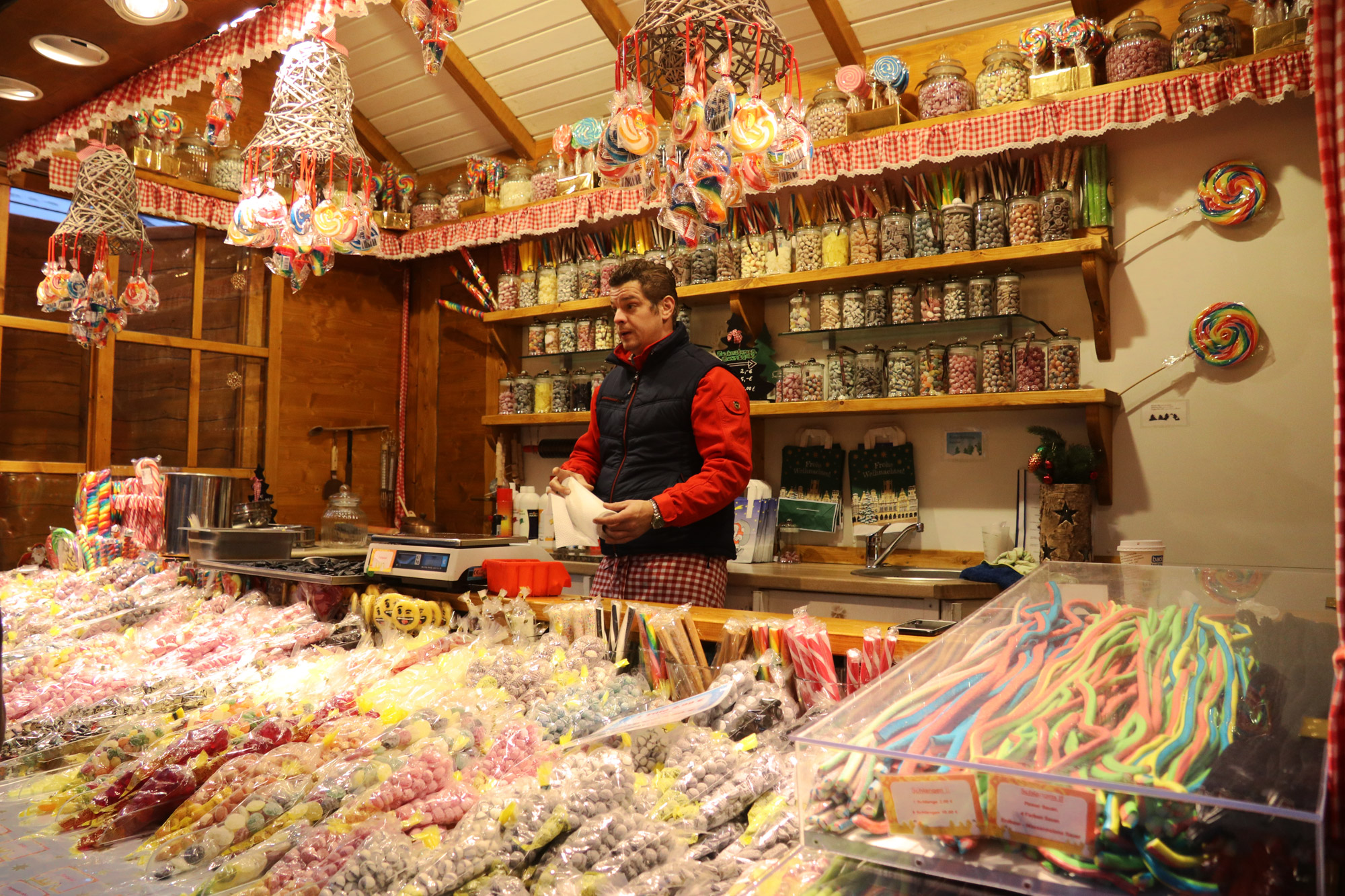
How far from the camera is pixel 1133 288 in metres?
3.49

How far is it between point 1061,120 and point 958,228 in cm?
51

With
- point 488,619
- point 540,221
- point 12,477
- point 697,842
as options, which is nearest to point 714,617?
point 488,619

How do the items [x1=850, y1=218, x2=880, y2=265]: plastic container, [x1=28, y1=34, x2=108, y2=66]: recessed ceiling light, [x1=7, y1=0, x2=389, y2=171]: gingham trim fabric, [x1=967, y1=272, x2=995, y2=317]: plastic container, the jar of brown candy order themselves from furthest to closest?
[x1=850, y1=218, x2=880, y2=265]: plastic container → [x1=967, y1=272, x2=995, y2=317]: plastic container → the jar of brown candy → [x1=7, y1=0, x2=389, y2=171]: gingham trim fabric → [x1=28, y1=34, x2=108, y2=66]: recessed ceiling light

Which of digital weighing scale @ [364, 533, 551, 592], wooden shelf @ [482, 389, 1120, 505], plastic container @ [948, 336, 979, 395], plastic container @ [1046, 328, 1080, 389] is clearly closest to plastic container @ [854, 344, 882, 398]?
wooden shelf @ [482, 389, 1120, 505]

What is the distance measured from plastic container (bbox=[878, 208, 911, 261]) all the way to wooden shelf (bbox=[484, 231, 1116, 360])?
4 centimetres

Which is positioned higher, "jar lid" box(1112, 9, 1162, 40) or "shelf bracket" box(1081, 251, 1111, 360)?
"jar lid" box(1112, 9, 1162, 40)

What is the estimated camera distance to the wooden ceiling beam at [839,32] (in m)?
3.80

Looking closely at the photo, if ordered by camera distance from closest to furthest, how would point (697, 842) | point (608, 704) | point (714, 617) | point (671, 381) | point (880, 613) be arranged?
point (697, 842)
point (608, 704)
point (714, 617)
point (671, 381)
point (880, 613)

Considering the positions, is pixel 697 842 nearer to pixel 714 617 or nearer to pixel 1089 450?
pixel 714 617

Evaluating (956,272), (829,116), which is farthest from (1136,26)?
(829,116)

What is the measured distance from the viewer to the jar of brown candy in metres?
3.25

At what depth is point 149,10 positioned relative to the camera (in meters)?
2.50

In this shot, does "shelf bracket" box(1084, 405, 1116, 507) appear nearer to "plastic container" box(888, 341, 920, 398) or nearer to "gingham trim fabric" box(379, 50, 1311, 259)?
"plastic container" box(888, 341, 920, 398)

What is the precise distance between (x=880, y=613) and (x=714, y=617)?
1.67 metres
